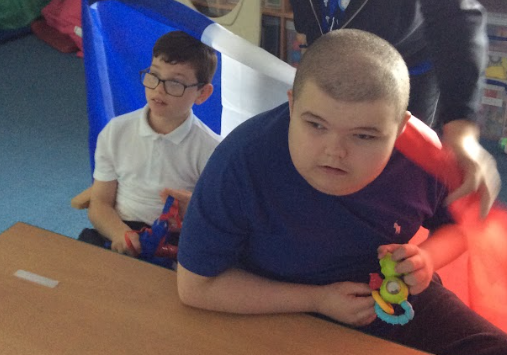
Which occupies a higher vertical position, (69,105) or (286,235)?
(286,235)

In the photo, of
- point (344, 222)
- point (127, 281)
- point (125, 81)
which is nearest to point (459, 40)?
point (344, 222)

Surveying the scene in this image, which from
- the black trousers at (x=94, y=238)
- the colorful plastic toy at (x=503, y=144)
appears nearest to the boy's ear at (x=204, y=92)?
the black trousers at (x=94, y=238)

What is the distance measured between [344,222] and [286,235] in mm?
94

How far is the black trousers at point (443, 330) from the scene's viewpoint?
965 mm

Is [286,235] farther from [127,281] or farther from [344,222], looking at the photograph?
[127,281]

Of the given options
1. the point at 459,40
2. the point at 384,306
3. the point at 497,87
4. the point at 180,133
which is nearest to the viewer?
the point at 384,306

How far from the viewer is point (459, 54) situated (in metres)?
1.13

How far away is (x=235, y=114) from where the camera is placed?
1.53m

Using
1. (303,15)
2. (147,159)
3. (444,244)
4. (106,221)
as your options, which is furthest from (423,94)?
(106,221)

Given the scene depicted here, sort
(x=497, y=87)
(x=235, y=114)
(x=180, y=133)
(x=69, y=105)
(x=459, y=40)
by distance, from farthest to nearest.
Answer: (x=69, y=105), (x=497, y=87), (x=235, y=114), (x=180, y=133), (x=459, y=40)

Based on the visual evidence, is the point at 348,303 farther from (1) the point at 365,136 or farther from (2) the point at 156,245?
(2) the point at 156,245

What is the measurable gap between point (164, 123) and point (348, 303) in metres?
0.69

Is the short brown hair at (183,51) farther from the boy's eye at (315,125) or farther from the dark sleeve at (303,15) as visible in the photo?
the boy's eye at (315,125)

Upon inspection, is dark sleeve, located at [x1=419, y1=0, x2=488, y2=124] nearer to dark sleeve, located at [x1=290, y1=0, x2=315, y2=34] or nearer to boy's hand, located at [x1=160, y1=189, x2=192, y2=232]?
dark sleeve, located at [x1=290, y1=0, x2=315, y2=34]
